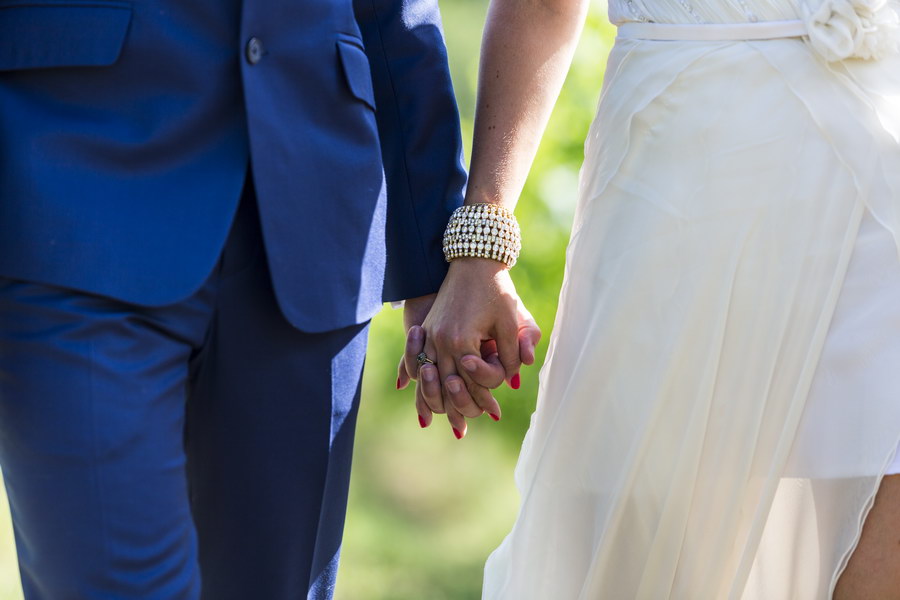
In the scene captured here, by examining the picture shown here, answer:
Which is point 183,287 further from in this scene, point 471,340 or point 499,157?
point 499,157

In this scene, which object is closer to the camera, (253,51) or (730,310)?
(253,51)

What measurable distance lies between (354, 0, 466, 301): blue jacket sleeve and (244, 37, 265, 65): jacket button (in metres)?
0.43

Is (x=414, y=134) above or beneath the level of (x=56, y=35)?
beneath

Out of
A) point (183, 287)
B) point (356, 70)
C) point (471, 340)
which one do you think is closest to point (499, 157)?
point (471, 340)

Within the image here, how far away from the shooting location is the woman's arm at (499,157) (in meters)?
2.34

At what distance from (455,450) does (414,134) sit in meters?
3.47

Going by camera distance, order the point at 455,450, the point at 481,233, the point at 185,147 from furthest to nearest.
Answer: the point at 455,450, the point at 481,233, the point at 185,147

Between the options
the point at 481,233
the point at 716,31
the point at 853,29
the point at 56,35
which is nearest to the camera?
the point at 56,35

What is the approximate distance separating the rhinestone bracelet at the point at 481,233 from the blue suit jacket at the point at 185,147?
0.20 meters

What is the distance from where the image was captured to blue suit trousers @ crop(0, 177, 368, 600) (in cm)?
172

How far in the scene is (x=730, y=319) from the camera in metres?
2.15

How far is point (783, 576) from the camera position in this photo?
2156mm

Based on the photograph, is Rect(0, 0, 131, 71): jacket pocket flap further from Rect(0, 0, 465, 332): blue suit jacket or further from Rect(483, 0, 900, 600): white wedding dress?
Rect(483, 0, 900, 600): white wedding dress

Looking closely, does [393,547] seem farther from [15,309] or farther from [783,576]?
[15,309]
